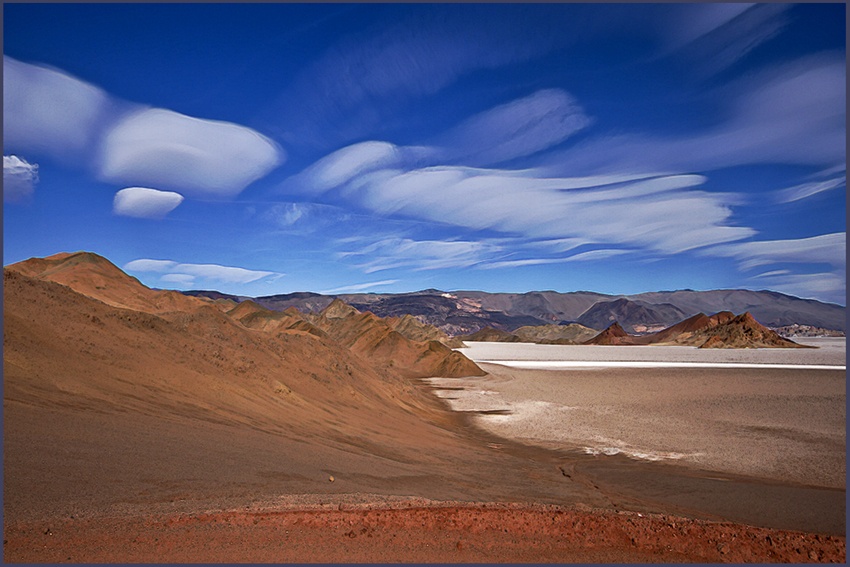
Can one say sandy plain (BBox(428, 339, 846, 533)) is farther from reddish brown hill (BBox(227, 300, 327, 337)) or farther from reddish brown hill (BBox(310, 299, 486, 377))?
reddish brown hill (BBox(227, 300, 327, 337))

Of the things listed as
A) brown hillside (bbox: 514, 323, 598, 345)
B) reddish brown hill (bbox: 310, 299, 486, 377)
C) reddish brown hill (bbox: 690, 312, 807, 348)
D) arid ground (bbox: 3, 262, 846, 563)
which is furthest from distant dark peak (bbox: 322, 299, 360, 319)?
arid ground (bbox: 3, 262, 846, 563)

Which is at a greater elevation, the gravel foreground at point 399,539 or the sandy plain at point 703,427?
the gravel foreground at point 399,539

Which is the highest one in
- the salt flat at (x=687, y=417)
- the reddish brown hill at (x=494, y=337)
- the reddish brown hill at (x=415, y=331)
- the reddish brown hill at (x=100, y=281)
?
the reddish brown hill at (x=100, y=281)

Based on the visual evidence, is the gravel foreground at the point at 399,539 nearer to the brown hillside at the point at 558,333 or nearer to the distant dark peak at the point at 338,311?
the distant dark peak at the point at 338,311

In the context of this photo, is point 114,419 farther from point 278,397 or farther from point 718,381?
point 718,381

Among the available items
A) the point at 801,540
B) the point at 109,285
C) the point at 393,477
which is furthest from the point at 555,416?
the point at 109,285

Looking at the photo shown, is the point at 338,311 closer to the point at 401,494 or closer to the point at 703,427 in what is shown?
the point at 703,427

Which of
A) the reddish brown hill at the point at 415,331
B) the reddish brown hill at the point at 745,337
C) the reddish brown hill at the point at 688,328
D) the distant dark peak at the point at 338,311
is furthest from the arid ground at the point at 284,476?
the reddish brown hill at the point at 688,328
